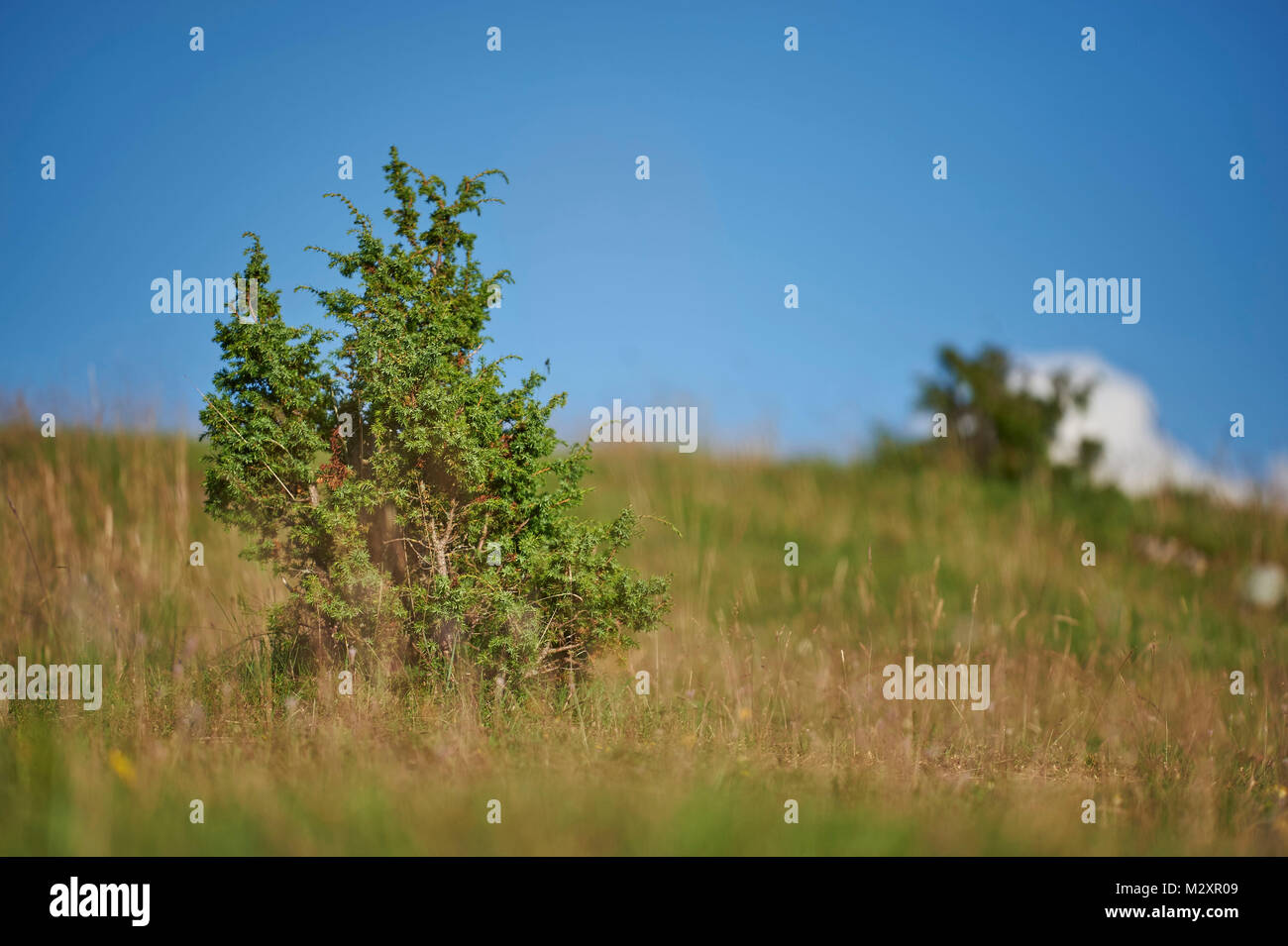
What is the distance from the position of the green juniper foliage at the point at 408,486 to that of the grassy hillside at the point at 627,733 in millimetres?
385

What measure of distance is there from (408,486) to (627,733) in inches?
72.5

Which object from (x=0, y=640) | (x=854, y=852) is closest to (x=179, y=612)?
(x=0, y=640)

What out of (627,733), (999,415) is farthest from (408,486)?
(999,415)

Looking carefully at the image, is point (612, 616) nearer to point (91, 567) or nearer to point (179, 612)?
point (179, 612)

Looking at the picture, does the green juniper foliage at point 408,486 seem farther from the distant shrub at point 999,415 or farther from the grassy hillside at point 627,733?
the distant shrub at point 999,415

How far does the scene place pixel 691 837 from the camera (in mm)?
→ 3426

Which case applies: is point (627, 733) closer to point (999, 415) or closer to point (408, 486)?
point (408, 486)

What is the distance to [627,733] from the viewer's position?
16.3ft

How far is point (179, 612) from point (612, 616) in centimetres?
414

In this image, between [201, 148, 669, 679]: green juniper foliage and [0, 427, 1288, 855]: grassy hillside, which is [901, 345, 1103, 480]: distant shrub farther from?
[201, 148, 669, 679]: green juniper foliage

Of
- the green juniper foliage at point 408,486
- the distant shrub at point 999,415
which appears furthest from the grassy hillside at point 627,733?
the distant shrub at point 999,415

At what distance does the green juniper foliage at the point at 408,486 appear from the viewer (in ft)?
15.9

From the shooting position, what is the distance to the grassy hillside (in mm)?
3607

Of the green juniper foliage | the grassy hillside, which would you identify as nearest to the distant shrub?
the grassy hillside
